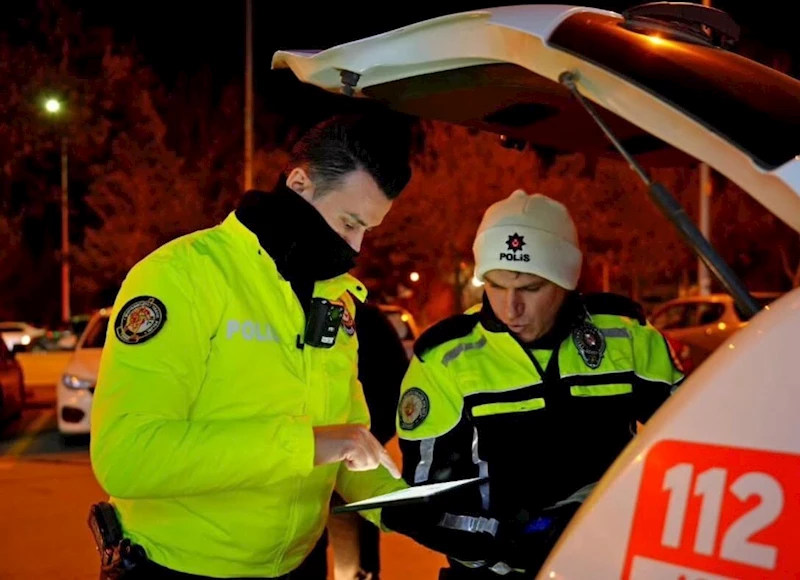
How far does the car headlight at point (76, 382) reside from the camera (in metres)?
9.95

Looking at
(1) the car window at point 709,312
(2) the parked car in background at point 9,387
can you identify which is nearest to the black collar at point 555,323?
(2) the parked car in background at point 9,387

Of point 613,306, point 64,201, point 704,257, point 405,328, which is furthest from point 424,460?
point 64,201

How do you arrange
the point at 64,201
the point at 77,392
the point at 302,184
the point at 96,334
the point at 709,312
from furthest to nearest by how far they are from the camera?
the point at 64,201 < the point at 709,312 < the point at 96,334 < the point at 77,392 < the point at 302,184

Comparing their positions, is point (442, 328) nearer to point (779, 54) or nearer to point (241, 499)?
point (241, 499)

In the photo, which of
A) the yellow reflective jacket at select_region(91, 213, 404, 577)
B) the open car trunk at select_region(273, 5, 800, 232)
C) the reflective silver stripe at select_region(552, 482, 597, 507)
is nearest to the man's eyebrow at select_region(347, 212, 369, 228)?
the yellow reflective jacket at select_region(91, 213, 404, 577)

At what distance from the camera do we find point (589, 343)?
237cm

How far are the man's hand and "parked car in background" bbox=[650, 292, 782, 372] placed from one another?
1039cm

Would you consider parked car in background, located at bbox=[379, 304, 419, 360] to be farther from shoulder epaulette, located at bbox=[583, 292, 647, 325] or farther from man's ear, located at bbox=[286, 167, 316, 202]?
man's ear, located at bbox=[286, 167, 316, 202]

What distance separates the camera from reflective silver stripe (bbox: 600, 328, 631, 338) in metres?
2.42

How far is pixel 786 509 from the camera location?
117cm

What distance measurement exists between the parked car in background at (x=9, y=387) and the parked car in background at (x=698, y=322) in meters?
7.57

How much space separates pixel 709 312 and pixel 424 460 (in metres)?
11.8

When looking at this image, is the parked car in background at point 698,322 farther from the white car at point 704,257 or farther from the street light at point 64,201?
the street light at point 64,201

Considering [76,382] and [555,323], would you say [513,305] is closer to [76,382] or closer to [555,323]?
[555,323]
